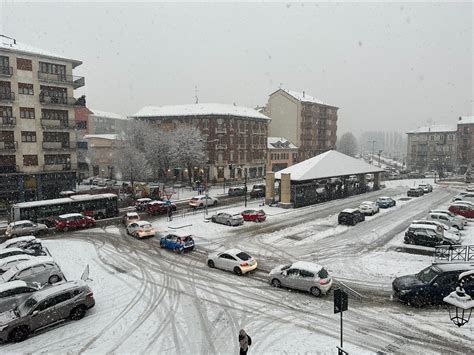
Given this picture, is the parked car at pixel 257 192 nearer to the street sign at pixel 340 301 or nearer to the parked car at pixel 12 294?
the parked car at pixel 12 294

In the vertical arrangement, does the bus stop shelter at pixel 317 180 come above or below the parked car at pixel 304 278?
above

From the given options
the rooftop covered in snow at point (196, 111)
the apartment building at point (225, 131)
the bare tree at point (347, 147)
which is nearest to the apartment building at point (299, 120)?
the apartment building at point (225, 131)

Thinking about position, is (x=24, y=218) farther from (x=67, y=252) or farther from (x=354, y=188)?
(x=354, y=188)

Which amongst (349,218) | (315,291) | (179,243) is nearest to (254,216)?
(349,218)

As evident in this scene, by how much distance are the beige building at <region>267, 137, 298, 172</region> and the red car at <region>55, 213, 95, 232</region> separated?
172ft

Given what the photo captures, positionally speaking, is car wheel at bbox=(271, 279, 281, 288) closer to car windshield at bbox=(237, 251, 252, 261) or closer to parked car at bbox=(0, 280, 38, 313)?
car windshield at bbox=(237, 251, 252, 261)

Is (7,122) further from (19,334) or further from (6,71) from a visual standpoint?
(19,334)

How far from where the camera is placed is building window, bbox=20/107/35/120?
44.7 m

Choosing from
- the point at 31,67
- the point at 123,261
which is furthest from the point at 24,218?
the point at 31,67

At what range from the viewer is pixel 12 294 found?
1620cm

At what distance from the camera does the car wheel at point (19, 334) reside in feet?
44.2

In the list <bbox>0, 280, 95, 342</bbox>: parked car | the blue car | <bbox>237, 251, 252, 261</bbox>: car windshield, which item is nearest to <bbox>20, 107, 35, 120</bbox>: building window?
the blue car

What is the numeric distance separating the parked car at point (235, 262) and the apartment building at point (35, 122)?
33.9 m

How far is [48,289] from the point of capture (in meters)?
15.2
